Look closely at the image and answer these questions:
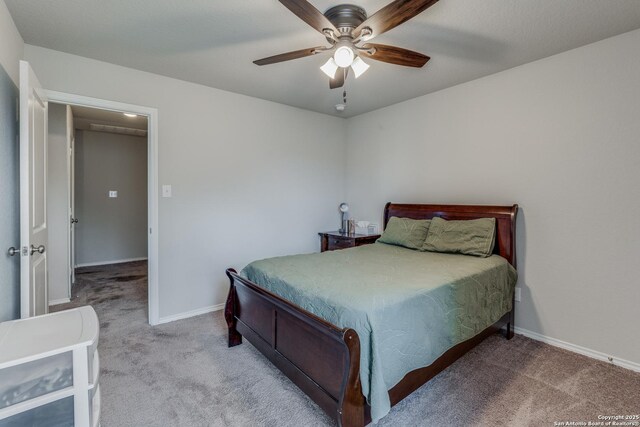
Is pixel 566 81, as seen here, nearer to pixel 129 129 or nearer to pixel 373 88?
pixel 373 88

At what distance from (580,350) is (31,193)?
13.8 feet

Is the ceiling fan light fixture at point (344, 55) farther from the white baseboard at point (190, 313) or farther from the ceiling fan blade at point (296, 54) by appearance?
the white baseboard at point (190, 313)

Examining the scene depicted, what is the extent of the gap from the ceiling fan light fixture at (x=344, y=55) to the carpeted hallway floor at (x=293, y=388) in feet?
6.91

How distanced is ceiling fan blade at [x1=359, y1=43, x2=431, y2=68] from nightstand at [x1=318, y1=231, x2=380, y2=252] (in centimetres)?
214

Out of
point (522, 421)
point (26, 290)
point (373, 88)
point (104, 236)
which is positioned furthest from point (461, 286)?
point (104, 236)

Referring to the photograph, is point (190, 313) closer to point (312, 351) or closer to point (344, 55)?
point (312, 351)

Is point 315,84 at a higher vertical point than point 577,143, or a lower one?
higher

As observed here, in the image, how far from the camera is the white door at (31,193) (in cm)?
181

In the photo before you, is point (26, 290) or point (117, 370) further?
point (117, 370)

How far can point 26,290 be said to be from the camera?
1835mm

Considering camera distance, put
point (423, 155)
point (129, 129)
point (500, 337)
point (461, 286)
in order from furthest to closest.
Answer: point (129, 129)
point (423, 155)
point (500, 337)
point (461, 286)

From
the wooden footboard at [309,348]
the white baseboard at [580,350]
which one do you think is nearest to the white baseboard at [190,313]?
the wooden footboard at [309,348]

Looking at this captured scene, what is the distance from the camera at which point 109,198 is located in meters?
5.84

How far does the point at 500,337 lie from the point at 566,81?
228 cm
